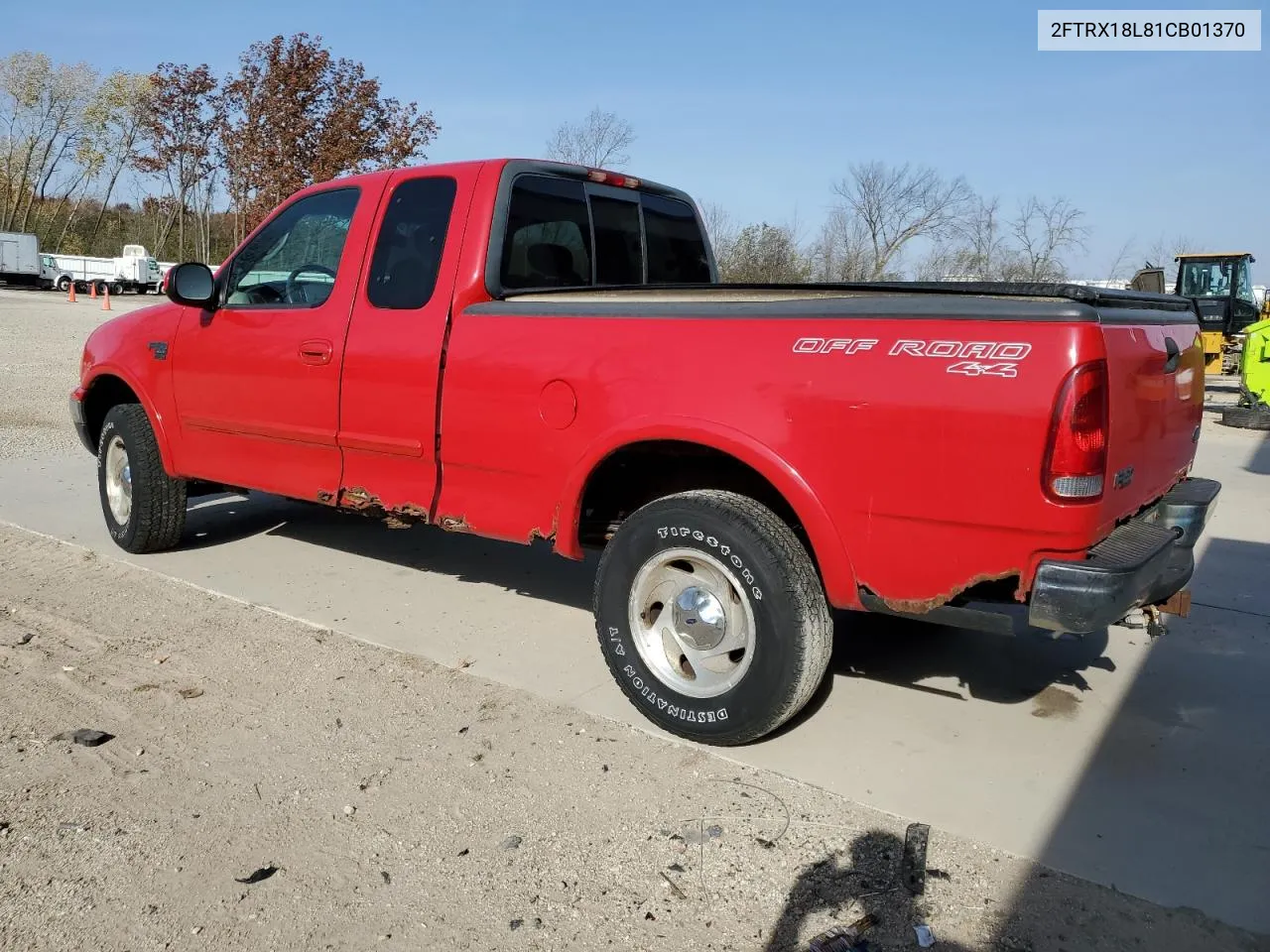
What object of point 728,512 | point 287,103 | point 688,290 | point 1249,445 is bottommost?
point 1249,445

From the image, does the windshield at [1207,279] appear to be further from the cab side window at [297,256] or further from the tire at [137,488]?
the tire at [137,488]

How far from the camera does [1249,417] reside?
13312 millimetres

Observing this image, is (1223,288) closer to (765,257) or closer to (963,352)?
(765,257)

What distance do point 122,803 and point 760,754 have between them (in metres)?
2.11

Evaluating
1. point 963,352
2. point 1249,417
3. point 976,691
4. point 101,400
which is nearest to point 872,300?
point 963,352

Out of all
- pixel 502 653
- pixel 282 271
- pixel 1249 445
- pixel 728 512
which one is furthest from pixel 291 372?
pixel 1249 445

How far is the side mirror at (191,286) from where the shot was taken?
5.29m

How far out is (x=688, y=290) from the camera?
13.1 feet

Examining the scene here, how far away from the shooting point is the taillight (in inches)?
114

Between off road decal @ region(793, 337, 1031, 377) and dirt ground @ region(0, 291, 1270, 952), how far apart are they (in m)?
1.41

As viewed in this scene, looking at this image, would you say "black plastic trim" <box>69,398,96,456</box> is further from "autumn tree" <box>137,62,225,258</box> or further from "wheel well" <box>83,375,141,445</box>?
"autumn tree" <box>137,62,225,258</box>

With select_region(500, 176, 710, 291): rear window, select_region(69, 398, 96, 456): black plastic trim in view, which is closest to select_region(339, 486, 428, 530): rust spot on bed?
select_region(500, 176, 710, 291): rear window

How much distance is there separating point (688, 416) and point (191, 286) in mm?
3112

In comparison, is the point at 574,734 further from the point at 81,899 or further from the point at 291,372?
the point at 291,372
